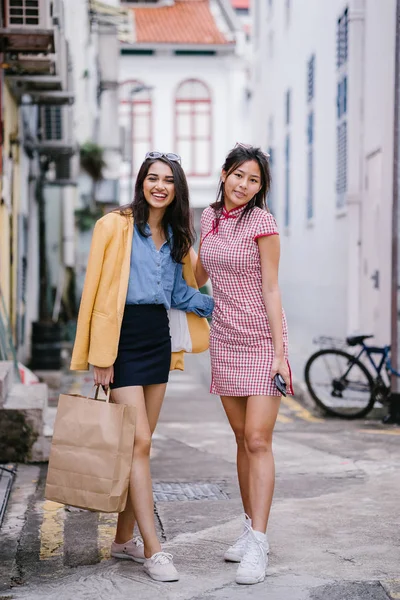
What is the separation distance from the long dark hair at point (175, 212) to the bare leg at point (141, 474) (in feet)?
2.30

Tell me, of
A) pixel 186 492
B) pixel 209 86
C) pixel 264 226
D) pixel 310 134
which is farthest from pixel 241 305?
pixel 209 86

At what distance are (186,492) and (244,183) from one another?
8.73 feet

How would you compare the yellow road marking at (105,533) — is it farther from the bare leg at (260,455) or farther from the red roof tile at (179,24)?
the red roof tile at (179,24)

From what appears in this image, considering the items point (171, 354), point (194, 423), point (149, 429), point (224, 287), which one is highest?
point (224, 287)

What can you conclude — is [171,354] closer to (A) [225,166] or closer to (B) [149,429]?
(B) [149,429]

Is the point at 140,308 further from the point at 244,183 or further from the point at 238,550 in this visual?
the point at 238,550

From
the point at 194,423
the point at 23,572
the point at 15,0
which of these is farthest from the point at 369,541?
the point at 15,0

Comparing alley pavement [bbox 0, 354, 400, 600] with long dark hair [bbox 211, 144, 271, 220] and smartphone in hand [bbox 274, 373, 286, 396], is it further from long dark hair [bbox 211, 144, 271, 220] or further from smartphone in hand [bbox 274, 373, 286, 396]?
long dark hair [bbox 211, 144, 271, 220]

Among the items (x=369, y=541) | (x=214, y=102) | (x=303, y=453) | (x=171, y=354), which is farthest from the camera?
(x=214, y=102)

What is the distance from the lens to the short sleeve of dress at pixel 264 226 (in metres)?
5.01

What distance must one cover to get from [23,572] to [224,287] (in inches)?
65.5

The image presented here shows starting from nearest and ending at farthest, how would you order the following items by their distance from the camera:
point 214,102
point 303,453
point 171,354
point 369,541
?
point 171,354, point 369,541, point 303,453, point 214,102

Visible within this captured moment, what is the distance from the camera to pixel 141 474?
4898 millimetres

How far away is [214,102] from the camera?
4000 cm
